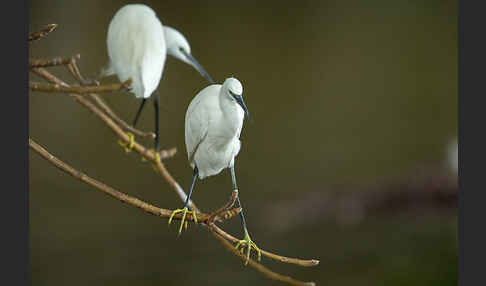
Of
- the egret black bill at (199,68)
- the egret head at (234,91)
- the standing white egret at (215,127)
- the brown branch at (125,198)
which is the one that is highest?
the egret black bill at (199,68)

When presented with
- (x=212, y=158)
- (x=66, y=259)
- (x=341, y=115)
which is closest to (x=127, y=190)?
(x=66, y=259)

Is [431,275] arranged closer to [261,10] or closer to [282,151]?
[282,151]

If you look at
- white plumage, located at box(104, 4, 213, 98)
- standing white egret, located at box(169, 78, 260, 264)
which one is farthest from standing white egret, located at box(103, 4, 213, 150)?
standing white egret, located at box(169, 78, 260, 264)

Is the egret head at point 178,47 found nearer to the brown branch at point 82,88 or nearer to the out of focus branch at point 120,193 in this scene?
the out of focus branch at point 120,193

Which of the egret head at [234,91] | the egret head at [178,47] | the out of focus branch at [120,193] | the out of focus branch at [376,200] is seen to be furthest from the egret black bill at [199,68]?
the out of focus branch at [376,200]

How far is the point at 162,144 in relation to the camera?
120 centimetres

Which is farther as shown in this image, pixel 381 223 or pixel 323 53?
pixel 381 223

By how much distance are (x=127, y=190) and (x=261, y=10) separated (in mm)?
596

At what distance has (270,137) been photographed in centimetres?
140

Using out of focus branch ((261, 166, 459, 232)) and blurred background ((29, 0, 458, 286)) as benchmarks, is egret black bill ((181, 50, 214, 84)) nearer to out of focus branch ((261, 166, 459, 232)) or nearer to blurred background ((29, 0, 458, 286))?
blurred background ((29, 0, 458, 286))

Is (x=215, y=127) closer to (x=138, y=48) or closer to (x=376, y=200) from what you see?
(x=138, y=48)

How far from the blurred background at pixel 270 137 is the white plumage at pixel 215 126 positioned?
24 cm

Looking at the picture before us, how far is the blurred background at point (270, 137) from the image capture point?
1.26 meters

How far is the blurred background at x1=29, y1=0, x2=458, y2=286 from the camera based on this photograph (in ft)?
4.14
